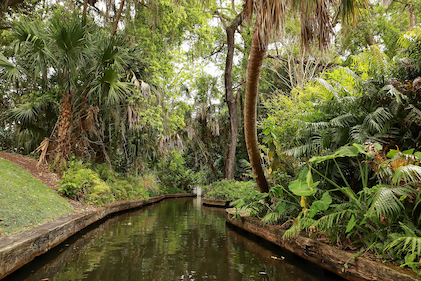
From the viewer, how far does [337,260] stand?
405 cm

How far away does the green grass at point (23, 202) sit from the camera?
15.3 feet

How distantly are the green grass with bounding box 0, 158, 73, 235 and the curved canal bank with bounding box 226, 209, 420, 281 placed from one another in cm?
469

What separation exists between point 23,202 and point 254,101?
208 inches

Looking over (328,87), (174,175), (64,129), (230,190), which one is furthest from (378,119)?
(174,175)

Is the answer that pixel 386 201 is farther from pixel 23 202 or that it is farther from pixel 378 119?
pixel 23 202

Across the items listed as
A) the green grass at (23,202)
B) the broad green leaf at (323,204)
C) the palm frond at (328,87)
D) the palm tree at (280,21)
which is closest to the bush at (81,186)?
the green grass at (23,202)

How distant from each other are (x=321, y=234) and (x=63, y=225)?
4870 mm

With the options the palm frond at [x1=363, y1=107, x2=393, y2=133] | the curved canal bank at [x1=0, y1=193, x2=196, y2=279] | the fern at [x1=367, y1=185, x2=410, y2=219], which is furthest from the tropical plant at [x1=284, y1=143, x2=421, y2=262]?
the curved canal bank at [x1=0, y1=193, x2=196, y2=279]

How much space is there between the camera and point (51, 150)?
32.2 feet

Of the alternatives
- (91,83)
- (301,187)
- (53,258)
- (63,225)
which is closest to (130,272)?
(53,258)

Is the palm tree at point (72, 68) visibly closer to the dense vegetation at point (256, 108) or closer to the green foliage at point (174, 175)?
the dense vegetation at point (256, 108)

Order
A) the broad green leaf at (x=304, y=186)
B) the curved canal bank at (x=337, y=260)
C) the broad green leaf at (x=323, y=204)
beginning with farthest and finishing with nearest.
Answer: the broad green leaf at (x=304, y=186) < the broad green leaf at (x=323, y=204) < the curved canal bank at (x=337, y=260)

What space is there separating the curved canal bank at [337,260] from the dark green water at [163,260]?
0.51 feet

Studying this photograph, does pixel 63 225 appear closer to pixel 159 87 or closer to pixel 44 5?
pixel 159 87
